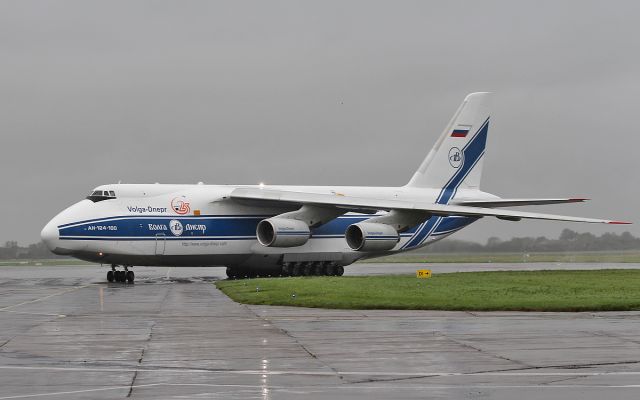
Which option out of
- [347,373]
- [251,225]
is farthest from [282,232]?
[347,373]

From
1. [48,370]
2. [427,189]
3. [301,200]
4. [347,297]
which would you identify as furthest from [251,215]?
[48,370]

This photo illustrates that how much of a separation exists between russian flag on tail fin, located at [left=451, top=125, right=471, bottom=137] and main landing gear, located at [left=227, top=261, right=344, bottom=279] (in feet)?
32.5

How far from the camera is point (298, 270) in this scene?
4456 centimetres

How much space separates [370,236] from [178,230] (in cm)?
817

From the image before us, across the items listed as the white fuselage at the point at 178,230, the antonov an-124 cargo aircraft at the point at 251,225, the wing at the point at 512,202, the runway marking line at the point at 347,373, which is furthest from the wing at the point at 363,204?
the runway marking line at the point at 347,373

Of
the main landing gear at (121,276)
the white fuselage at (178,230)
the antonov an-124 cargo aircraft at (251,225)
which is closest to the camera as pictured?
the white fuselage at (178,230)

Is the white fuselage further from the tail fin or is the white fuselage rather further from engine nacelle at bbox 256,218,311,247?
the tail fin

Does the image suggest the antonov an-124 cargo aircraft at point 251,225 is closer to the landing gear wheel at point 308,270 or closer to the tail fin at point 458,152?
the landing gear wheel at point 308,270

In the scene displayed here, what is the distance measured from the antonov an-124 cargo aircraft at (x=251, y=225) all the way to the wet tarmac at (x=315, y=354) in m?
16.0

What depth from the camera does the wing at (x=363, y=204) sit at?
134 feet

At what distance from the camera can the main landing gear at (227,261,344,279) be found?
44438mm

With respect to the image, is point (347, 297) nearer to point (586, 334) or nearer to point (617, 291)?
point (617, 291)

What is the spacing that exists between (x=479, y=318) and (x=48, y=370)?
400 inches

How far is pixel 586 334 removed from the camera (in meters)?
16.4
